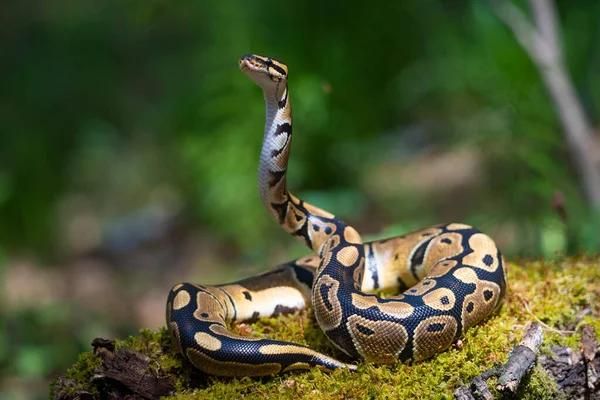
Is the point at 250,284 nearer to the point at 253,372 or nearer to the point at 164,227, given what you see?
the point at 253,372

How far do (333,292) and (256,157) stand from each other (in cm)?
642

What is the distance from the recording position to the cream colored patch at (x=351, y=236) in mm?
4745

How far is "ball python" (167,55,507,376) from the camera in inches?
151

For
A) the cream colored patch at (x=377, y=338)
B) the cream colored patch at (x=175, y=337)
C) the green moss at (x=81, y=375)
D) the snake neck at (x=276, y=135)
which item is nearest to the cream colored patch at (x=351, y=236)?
the snake neck at (x=276, y=135)

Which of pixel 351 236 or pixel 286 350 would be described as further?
pixel 351 236

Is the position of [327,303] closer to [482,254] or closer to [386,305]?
[386,305]

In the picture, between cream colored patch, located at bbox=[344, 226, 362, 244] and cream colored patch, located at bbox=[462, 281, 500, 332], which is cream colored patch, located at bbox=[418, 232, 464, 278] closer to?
cream colored patch, located at bbox=[462, 281, 500, 332]

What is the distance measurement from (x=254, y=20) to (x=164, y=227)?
212 inches

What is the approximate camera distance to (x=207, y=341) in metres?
3.80

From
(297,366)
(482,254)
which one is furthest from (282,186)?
(482,254)

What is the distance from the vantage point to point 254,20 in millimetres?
10938

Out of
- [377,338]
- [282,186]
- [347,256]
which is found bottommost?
[377,338]

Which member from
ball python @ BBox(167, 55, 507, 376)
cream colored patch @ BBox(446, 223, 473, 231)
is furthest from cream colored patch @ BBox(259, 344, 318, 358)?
cream colored patch @ BBox(446, 223, 473, 231)

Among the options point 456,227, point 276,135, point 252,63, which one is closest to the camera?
point 252,63
